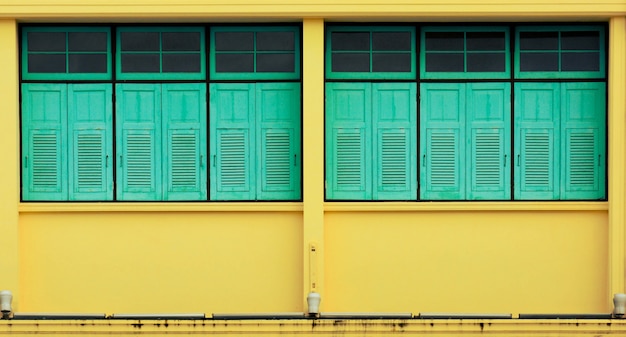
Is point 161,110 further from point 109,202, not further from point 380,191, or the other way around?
point 380,191

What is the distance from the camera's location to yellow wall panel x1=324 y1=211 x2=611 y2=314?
11.7 metres

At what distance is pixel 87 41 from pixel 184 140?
1879mm

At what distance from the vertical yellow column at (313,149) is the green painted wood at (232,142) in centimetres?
82

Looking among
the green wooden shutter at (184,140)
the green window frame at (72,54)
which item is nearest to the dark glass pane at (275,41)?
the green wooden shutter at (184,140)

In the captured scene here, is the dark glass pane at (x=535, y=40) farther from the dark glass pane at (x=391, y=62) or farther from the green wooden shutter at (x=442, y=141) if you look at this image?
the dark glass pane at (x=391, y=62)

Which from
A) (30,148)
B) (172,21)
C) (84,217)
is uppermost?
(172,21)

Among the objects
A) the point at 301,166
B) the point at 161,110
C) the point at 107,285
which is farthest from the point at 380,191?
the point at 107,285

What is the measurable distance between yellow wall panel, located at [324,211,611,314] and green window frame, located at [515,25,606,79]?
1.93 metres

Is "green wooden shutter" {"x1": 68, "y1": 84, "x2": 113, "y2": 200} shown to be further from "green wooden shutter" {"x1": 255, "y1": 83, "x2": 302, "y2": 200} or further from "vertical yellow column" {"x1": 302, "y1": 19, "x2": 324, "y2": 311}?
"vertical yellow column" {"x1": 302, "y1": 19, "x2": 324, "y2": 311}

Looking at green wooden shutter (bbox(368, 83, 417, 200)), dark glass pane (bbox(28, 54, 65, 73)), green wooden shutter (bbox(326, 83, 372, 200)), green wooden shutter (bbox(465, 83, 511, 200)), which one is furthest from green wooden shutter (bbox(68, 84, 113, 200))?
green wooden shutter (bbox(465, 83, 511, 200))

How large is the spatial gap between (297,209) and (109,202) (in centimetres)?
255

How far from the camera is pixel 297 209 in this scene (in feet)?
38.1

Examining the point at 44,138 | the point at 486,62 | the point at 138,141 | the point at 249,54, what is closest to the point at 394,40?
the point at 486,62

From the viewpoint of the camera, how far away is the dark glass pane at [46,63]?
38.7 ft
